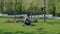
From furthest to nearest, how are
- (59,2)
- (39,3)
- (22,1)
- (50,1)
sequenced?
(22,1)
(39,3)
(50,1)
(59,2)

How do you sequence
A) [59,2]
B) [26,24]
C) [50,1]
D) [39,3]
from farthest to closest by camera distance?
1. [39,3]
2. [50,1]
3. [59,2]
4. [26,24]

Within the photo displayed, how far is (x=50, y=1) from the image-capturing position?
2717 cm

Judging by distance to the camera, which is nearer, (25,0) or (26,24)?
(26,24)

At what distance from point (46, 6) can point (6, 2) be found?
716cm

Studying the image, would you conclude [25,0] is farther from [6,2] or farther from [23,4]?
[6,2]

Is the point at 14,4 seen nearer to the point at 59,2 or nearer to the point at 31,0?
the point at 31,0

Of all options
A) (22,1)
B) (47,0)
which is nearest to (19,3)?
(22,1)

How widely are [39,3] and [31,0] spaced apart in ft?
9.35

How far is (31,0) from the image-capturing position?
3253 cm

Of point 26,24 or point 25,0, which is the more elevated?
point 25,0

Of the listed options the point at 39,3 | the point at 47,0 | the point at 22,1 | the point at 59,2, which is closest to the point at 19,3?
the point at 22,1

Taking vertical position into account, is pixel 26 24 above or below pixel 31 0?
below

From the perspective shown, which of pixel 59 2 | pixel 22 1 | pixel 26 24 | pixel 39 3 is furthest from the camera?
pixel 22 1

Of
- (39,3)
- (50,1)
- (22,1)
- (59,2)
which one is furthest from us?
(22,1)
